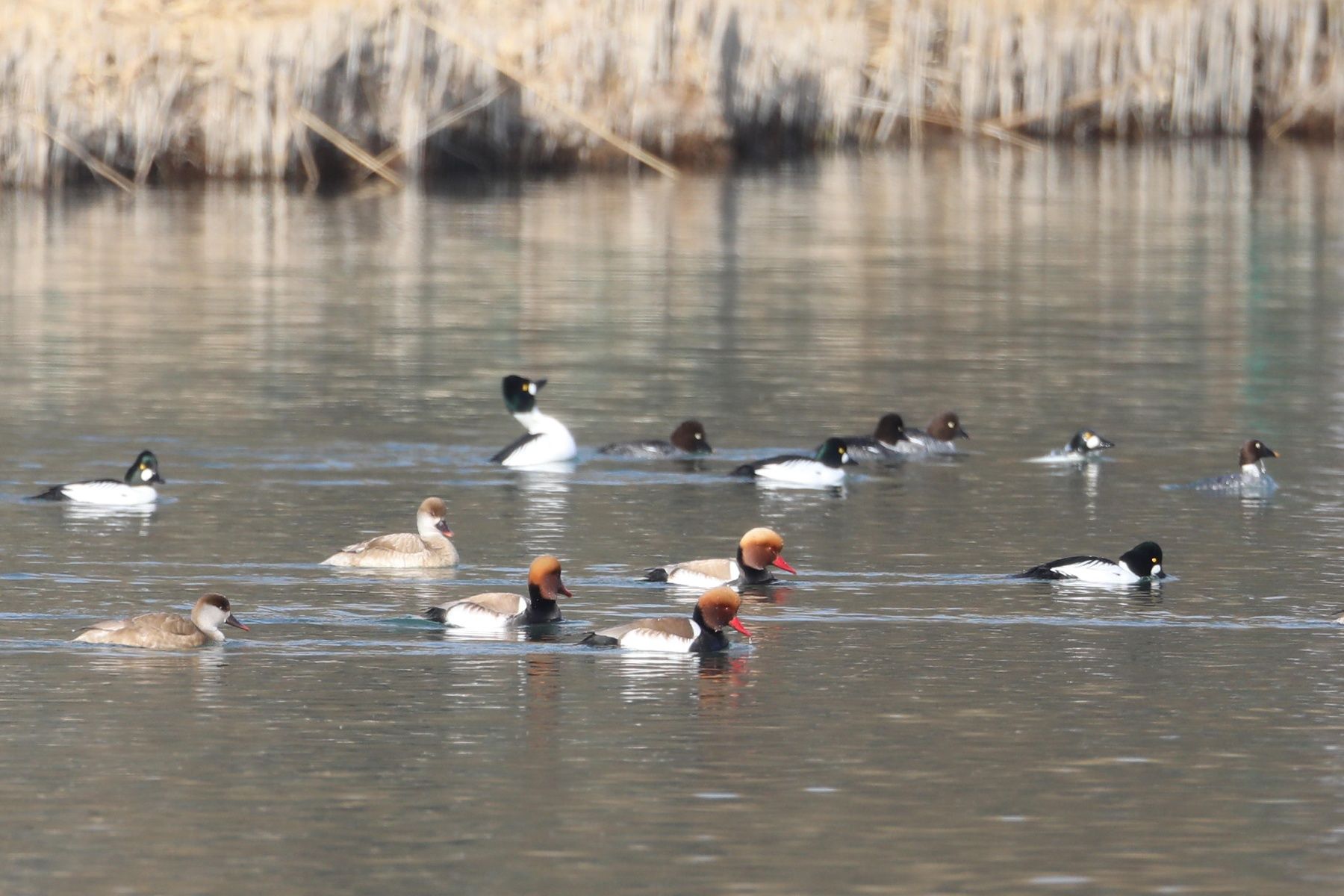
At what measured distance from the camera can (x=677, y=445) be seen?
2131 centimetres

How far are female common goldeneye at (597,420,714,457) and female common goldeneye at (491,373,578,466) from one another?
1.62 feet

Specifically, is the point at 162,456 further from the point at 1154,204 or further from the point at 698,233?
the point at 1154,204

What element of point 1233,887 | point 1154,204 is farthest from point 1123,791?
point 1154,204

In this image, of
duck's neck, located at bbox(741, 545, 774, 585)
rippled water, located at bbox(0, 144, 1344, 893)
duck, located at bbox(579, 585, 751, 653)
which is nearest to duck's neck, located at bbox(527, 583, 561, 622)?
rippled water, located at bbox(0, 144, 1344, 893)

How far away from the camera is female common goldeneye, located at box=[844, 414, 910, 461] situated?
21328 mm

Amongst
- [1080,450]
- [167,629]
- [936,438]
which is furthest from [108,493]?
[1080,450]

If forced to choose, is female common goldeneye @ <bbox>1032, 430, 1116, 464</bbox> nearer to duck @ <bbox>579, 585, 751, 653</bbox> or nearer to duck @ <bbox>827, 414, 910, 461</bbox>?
duck @ <bbox>827, 414, 910, 461</bbox>

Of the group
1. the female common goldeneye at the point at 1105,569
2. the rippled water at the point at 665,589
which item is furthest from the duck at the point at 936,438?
the female common goldeneye at the point at 1105,569

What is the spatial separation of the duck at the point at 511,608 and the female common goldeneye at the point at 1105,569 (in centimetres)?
336

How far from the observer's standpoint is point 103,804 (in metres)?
10.8

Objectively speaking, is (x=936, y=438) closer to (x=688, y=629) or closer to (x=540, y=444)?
(x=540, y=444)

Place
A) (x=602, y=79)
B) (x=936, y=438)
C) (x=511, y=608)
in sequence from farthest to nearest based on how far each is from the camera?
(x=602, y=79) < (x=936, y=438) < (x=511, y=608)

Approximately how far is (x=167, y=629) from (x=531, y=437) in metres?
7.43

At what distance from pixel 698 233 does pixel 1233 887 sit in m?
31.4
